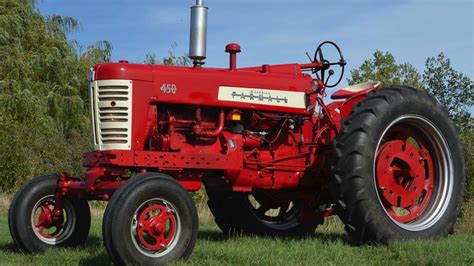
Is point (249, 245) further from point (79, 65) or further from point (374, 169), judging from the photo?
point (79, 65)

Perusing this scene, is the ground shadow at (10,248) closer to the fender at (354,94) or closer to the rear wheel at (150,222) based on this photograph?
A: the rear wheel at (150,222)

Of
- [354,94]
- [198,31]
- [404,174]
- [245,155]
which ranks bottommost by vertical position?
[404,174]

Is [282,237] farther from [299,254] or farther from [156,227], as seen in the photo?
[156,227]

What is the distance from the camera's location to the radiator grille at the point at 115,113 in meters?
6.35

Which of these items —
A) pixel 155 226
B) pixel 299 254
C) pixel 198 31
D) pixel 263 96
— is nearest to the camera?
pixel 155 226

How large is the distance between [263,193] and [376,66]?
102 feet

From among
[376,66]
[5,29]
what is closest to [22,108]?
[5,29]

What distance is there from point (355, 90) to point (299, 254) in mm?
2626

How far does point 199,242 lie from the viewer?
699 cm

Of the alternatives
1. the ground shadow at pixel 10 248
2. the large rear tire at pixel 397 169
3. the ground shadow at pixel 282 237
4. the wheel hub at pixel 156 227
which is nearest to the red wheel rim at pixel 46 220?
the ground shadow at pixel 10 248

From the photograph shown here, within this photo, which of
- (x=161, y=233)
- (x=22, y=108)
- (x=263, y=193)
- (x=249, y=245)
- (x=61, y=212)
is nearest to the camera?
(x=161, y=233)

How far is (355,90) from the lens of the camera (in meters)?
7.77

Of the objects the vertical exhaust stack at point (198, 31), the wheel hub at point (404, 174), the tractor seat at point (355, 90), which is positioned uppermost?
the vertical exhaust stack at point (198, 31)

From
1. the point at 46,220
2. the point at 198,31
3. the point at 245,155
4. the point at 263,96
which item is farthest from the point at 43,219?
the point at 263,96
